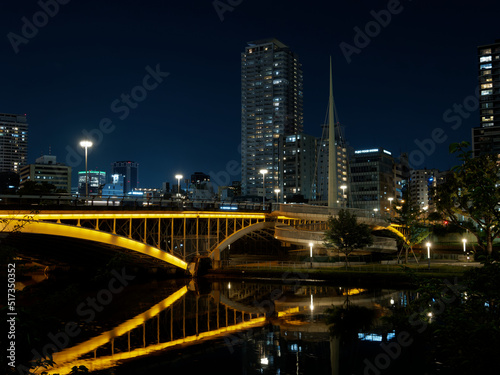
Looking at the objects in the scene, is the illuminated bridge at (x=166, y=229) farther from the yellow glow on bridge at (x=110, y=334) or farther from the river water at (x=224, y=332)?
the yellow glow on bridge at (x=110, y=334)

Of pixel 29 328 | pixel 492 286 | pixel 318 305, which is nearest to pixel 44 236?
pixel 318 305

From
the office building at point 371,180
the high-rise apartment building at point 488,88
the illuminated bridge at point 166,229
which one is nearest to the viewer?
the illuminated bridge at point 166,229

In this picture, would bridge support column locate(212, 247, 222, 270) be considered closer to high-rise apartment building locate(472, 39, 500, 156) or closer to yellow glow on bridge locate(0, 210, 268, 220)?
yellow glow on bridge locate(0, 210, 268, 220)

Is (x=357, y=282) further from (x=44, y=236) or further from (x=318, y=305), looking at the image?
(x=44, y=236)

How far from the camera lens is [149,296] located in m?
44.7

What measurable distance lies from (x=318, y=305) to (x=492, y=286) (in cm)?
2828

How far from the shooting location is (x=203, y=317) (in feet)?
115

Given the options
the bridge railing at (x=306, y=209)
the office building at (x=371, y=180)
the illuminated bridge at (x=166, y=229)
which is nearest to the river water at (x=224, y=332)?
the illuminated bridge at (x=166, y=229)

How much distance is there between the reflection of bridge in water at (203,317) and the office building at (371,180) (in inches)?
5448

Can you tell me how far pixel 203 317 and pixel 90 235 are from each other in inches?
509

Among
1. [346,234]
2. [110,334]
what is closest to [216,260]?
[346,234]

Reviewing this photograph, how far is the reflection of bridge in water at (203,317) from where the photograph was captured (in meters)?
25.2

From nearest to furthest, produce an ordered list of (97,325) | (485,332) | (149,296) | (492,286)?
(485,332), (492,286), (97,325), (149,296)

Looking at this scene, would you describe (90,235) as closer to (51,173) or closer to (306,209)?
(306,209)
